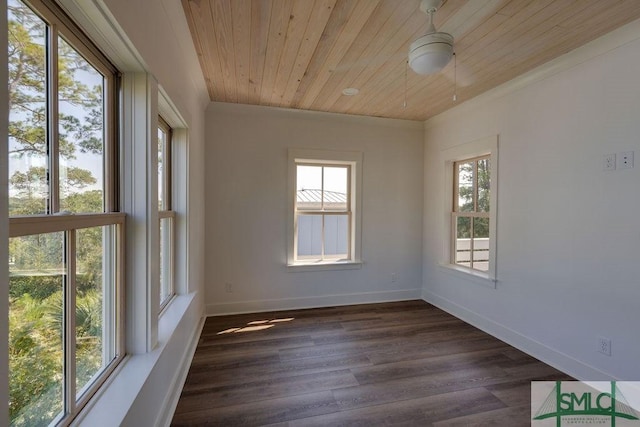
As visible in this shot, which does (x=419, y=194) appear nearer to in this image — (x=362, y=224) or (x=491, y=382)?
(x=362, y=224)

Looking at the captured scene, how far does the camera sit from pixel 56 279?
95 cm

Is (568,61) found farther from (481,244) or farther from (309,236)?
(309,236)

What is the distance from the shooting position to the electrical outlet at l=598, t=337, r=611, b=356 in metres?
2.04

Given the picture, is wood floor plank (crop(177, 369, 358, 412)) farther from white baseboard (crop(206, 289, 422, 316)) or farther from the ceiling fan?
the ceiling fan

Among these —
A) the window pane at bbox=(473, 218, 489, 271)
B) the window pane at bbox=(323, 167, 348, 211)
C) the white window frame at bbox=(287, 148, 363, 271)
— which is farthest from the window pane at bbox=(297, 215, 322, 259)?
the window pane at bbox=(473, 218, 489, 271)

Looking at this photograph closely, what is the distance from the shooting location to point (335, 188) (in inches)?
156

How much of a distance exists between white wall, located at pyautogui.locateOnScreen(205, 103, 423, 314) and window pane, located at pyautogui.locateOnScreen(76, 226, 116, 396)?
2.15 metres

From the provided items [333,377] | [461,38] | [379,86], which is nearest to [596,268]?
[461,38]

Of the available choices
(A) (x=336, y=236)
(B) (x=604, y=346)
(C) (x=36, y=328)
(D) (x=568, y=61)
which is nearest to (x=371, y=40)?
(D) (x=568, y=61)

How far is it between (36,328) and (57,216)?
346 millimetres

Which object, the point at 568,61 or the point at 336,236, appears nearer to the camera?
the point at 568,61

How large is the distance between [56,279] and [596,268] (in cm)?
318

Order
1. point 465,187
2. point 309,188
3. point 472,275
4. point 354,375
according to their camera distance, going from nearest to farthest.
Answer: point 354,375, point 472,275, point 465,187, point 309,188

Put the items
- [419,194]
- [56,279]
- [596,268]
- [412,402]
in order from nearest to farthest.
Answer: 1. [56,279]
2. [412,402]
3. [596,268]
4. [419,194]
